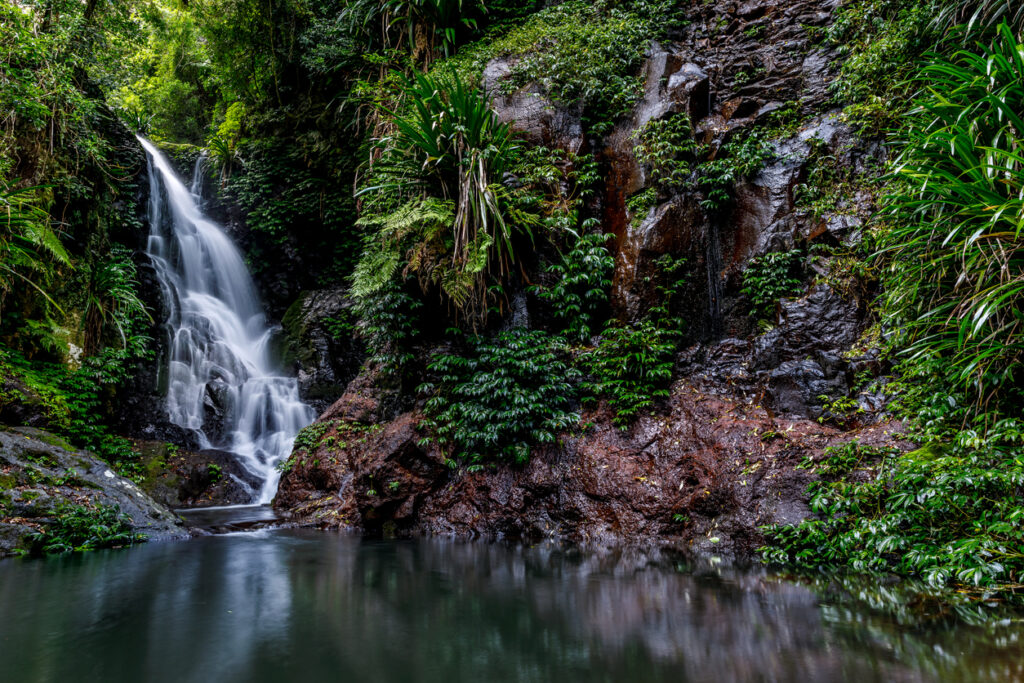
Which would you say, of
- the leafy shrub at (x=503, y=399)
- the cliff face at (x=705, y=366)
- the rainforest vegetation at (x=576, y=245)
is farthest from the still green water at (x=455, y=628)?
the leafy shrub at (x=503, y=399)

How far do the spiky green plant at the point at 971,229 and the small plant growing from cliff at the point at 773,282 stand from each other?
1.29m

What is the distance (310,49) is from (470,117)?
7.48 m

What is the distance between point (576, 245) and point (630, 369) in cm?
179

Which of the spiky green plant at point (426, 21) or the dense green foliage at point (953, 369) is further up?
the spiky green plant at point (426, 21)

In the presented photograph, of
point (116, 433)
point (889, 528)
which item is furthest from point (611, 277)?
point (116, 433)

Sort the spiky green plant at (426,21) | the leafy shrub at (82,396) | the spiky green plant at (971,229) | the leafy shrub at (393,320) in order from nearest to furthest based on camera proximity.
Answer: the spiky green plant at (971,229)
the leafy shrub at (82,396)
the leafy shrub at (393,320)
the spiky green plant at (426,21)

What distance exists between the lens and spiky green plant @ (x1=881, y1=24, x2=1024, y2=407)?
11.0ft

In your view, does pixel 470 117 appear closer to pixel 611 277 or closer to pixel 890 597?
pixel 611 277

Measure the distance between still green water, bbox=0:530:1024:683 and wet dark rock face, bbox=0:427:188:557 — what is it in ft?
1.83

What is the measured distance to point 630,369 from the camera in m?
5.87

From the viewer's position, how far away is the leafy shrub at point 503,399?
583cm

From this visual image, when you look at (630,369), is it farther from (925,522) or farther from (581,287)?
(925,522)

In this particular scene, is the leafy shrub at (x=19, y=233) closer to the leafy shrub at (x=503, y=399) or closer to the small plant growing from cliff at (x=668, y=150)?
the leafy shrub at (x=503, y=399)

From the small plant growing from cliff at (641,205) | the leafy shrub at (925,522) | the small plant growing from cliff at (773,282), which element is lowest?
the leafy shrub at (925,522)
